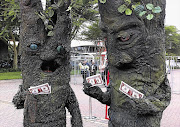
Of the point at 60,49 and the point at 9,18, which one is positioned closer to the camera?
the point at 60,49

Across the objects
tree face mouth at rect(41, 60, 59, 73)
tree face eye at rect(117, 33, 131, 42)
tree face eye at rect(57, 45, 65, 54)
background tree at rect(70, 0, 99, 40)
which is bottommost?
tree face mouth at rect(41, 60, 59, 73)

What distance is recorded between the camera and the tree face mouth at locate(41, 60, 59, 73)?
2283 millimetres

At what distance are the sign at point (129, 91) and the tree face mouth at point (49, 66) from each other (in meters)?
0.89

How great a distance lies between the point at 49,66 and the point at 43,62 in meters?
0.14

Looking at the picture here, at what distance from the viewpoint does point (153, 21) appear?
1.74 metres

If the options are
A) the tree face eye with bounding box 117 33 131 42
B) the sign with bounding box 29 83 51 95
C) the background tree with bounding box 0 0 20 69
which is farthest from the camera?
the background tree with bounding box 0 0 20 69

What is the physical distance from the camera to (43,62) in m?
2.23

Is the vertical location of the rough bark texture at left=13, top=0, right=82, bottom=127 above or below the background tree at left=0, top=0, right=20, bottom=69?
below

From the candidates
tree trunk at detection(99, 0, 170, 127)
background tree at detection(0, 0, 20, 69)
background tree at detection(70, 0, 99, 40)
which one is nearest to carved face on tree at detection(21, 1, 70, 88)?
background tree at detection(70, 0, 99, 40)

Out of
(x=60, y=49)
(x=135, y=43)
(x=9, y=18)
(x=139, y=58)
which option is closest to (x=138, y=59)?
(x=139, y=58)

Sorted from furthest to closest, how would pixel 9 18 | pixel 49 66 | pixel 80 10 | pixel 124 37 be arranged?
1. pixel 9 18
2. pixel 80 10
3. pixel 49 66
4. pixel 124 37

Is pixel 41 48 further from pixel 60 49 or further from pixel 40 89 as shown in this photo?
pixel 40 89

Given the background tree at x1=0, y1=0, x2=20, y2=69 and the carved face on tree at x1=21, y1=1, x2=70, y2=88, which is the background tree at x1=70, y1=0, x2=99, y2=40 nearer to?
the carved face on tree at x1=21, y1=1, x2=70, y2=88

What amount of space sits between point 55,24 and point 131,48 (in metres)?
1.01
